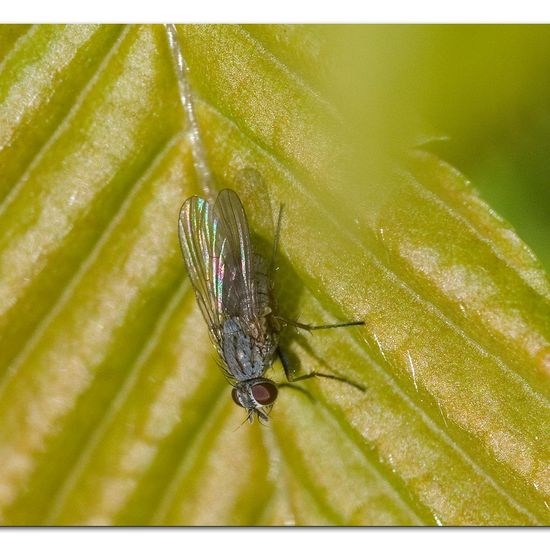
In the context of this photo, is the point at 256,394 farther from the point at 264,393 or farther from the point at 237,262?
the point at 237,262

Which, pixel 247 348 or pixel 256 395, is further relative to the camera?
pixel 247 348

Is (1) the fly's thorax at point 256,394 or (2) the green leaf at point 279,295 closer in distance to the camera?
(2) the green leaf at point 279,295

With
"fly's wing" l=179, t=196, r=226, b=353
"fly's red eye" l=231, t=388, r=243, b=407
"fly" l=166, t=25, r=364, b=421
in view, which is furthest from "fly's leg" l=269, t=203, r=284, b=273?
"fly's red eye" l=231, t=388, r=243, b=407

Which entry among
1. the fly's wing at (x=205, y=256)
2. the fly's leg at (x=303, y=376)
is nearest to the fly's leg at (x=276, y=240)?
the fly's wing at (x=205, y=256)

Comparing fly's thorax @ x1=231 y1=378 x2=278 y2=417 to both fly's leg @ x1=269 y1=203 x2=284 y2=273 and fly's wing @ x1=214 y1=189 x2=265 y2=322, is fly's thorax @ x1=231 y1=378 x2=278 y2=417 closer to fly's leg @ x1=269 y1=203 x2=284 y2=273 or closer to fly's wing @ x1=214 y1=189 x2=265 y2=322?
fly's wing @ x1=214 y1=189 x2=265 y2=322

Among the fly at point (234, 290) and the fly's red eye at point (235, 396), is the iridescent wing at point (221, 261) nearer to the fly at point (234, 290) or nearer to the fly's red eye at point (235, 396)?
the fly at point (234, 290)
